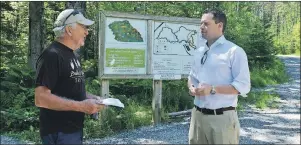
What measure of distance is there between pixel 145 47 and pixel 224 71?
4580 millimetres

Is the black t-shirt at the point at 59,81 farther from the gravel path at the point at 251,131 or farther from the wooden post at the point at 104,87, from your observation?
the wooden post at the point at 104,87

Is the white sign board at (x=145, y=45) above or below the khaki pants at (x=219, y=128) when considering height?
above

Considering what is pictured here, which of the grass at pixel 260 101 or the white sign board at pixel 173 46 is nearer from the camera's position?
the white sign board at pixel 173 46

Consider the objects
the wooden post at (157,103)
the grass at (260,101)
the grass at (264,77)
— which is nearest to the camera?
the wooden post at (157,103)

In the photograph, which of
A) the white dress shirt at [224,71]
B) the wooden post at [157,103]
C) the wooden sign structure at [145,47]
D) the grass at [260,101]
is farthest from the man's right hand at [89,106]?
the grass at [260,101]

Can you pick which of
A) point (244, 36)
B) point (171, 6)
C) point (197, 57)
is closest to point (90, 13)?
point (171, 6)

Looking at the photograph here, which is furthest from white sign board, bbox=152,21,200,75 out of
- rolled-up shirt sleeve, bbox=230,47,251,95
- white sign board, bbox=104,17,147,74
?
rolled-up shirt sleeve, bbox=230,47,251,95

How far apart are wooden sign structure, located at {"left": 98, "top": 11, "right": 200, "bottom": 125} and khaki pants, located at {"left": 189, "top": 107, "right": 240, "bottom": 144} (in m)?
4.01

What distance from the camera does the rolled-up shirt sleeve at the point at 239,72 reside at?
334 cm

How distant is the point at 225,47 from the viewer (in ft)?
11.5

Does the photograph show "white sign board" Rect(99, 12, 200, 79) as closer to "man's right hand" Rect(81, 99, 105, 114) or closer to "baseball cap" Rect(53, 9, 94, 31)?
"baseball cap" Rect(53, 9, 94, 31)

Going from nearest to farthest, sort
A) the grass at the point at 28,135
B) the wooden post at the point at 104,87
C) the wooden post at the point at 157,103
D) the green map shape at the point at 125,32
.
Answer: the grass at the point at 28,135
the wooden post at the point at 104,87
the green map shape at the point at 125,32
the wooden post at the point at 157,103

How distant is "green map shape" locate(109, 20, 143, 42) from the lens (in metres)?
7.47

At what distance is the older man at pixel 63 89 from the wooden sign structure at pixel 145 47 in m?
4.31
